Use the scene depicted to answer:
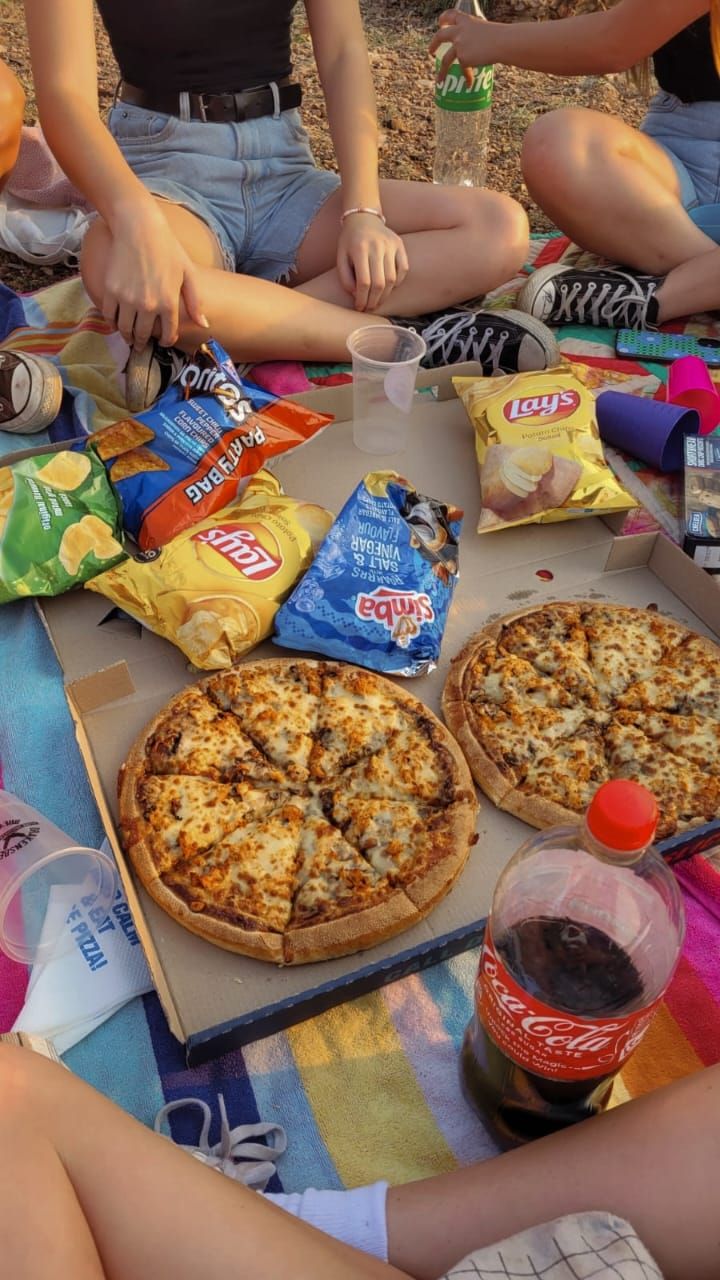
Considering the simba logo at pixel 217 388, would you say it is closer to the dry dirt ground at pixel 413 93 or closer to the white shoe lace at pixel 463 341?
the white shoe lace at pixel 463 341

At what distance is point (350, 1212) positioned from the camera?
1.13 meters

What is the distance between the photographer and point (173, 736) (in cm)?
163

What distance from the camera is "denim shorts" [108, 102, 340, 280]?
2.63 meters

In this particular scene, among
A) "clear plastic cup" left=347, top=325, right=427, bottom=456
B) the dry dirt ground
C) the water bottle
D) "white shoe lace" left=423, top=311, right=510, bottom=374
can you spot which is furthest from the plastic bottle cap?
the dry dirt ground

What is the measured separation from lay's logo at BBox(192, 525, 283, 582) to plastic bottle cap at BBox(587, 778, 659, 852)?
1.06 m

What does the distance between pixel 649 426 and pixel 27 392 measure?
157 cm

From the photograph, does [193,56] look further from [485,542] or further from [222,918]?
[222,918]

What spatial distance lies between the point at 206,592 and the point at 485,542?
70 cm

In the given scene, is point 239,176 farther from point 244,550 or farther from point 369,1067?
point 369,1067

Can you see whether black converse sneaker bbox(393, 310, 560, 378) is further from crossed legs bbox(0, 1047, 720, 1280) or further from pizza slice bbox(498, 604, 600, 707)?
crossed legs bbox(0, 1047, 720, 1280)

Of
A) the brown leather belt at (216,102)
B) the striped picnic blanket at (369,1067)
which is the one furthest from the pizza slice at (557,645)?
the brown leather belt at (216,102)

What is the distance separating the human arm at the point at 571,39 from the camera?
9.15 feet

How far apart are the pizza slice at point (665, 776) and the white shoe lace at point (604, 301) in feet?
5.58

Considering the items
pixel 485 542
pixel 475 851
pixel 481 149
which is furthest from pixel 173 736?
pixel 481 149
